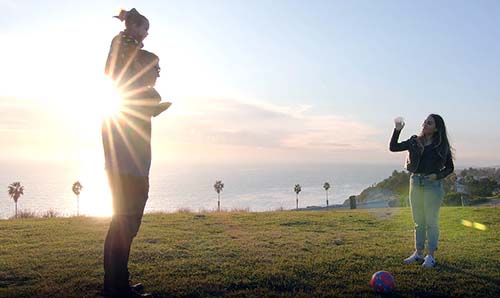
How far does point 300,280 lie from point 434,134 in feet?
10.7

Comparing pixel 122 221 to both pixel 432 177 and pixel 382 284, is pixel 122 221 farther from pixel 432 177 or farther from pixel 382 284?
pixel 432 177

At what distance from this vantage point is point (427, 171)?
6.97 m

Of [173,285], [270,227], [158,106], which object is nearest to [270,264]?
[173,285]

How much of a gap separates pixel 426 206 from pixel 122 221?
186 inches

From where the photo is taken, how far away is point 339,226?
13.0m

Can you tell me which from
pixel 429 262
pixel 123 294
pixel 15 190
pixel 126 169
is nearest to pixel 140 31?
pixel 126 169

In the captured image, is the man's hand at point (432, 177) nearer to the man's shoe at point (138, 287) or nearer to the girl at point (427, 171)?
the girl at point (427, 171)

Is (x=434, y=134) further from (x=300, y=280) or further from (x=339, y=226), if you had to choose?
A: (x=339, y=226)

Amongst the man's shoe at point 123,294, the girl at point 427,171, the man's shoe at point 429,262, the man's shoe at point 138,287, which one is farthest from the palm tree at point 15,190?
the man's shoe at point 429,262

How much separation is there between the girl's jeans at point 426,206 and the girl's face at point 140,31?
15.6 ft

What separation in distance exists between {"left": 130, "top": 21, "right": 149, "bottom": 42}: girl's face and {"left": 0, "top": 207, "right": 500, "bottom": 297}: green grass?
2.94 meters

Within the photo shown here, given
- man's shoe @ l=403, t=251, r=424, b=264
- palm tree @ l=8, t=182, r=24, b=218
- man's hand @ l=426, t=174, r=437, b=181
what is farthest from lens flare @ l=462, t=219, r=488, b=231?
palm tree @ l=8, t=182, r=24, b=218

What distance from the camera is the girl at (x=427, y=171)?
693cm

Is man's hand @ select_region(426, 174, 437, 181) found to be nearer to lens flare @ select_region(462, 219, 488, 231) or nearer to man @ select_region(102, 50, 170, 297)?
man @ select_region(102, 50, 170, 297)
